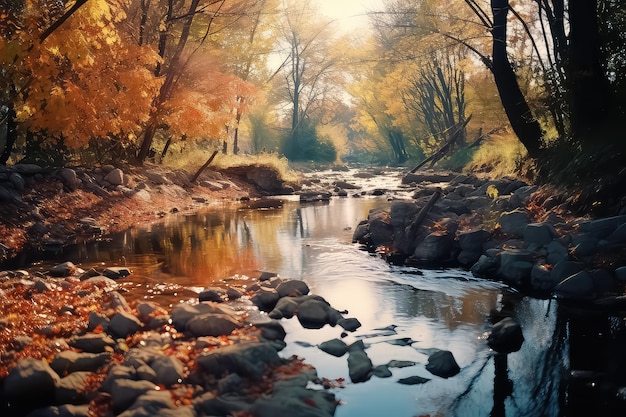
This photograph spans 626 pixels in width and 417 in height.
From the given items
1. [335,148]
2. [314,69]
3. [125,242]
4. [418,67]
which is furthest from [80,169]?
[335,148]

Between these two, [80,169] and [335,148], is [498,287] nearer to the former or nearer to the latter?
[80,169]

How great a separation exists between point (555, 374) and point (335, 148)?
43.2m

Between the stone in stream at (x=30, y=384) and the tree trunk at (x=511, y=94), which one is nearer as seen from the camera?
the stone in stream at (x=30, y=384)

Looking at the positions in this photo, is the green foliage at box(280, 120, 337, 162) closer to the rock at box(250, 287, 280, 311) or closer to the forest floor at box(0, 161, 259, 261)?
the forest floor at box(0, 161, 259, 261)

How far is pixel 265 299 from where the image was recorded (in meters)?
7.17

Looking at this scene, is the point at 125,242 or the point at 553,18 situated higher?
the point at 553,18

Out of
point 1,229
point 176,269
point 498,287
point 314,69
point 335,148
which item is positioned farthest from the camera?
point 335,148

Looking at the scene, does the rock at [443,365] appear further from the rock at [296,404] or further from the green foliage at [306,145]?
the green foliage at [306,145]

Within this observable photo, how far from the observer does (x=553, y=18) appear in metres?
13.4

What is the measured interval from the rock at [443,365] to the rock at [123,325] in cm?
317

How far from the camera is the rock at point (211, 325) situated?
19.6 ft

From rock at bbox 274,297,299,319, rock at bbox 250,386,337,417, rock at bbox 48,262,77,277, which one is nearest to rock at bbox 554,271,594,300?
rock at bbox 274,297,299,319

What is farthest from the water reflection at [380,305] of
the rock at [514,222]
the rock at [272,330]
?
the rock at [514,222]

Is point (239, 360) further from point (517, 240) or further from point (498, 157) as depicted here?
point (498, 157)
